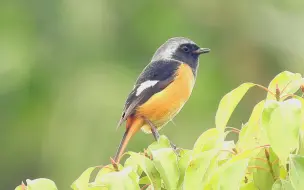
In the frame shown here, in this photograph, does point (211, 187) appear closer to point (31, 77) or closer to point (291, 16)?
point (291, 16)

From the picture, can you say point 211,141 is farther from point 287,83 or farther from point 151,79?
point 151,79

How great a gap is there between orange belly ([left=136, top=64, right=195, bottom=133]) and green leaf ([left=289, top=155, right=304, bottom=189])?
157 centimetres

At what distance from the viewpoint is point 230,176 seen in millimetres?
1790

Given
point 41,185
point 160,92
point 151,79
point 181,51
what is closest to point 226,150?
point 41,185

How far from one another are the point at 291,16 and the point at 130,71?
2069 millimetres

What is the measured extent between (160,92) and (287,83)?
1.37 metres

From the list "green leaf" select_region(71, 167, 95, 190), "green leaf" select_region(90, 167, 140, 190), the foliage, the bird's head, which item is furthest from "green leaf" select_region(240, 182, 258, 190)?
the bird's head

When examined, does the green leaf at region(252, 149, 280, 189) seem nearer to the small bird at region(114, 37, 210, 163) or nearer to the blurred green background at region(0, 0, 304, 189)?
the small bird at region(114, 37, 210, 163)

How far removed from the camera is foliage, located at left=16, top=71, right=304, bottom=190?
5.82ft

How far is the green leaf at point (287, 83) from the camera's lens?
2.07m

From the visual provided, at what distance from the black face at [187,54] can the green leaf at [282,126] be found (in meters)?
1.90

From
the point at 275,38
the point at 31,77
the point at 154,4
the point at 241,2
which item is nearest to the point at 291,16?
the point at 275,38

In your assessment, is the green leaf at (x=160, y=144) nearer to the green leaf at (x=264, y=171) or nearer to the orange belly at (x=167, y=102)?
the green leaf at (x=264, y=171)

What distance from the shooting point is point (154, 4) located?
13016 mm
